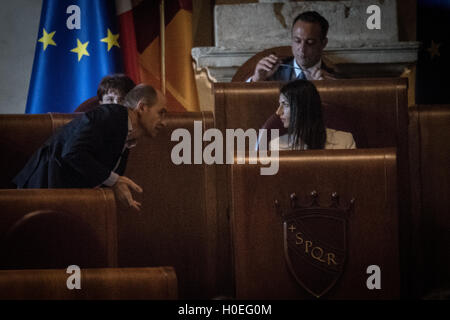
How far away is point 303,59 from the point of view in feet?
7.06

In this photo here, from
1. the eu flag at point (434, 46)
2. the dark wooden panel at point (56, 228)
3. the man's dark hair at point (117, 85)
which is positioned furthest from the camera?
the eu flag at point (434, 46)

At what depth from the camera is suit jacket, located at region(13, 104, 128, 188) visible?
164 cm

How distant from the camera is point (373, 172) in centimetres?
149

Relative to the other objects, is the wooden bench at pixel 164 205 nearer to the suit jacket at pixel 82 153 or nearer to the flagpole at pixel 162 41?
the suit jacket at pixel 82 153

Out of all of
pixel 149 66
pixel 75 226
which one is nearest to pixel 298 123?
pixel 75 226

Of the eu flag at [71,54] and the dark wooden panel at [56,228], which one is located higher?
the eu flag at [71,54]

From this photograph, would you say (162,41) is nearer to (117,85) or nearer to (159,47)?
(159,47)

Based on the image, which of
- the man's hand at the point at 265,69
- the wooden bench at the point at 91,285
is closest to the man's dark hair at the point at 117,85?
the man's hand at the point at 265,69

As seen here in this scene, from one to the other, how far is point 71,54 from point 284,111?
1.00 metres

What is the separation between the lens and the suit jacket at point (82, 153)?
64.6 inches

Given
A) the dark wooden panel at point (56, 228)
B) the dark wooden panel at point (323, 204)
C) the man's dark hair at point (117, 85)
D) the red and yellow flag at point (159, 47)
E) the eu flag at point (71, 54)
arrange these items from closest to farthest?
1. the dark wooden panel at point (56, 228)
2. the dark wooden panel at point (323, 204)
3. the man's dark hair at point (117, 85)
4. the eu flag at point (71, 54)
5. the red and yellow flag at point (159, 47)

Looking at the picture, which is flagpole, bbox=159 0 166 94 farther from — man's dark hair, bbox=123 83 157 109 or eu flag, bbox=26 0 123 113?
man's dark hair, bbox=123 83 157 109

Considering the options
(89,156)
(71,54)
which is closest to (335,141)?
(89,156)

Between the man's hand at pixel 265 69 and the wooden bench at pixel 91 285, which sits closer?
the wooden bench at pixel 91 285
